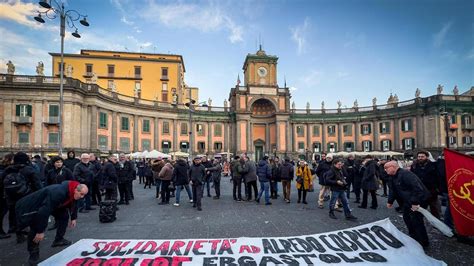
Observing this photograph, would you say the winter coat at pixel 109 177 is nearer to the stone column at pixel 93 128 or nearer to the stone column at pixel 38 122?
the stone column at pixel 93 128

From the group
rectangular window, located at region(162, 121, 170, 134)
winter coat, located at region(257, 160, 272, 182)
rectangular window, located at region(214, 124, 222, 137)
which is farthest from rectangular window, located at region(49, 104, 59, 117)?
winter coat, located at region(257, 160, 272, 182)

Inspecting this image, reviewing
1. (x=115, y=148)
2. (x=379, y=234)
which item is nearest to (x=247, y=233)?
(x=379, y=234)

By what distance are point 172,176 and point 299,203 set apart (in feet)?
17.5

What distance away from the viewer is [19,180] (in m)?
5.44

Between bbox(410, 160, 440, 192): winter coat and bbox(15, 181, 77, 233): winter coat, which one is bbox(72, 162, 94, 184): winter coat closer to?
bbox(15, 181, 77, 233): winter coat

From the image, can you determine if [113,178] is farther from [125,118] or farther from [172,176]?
[125,118]

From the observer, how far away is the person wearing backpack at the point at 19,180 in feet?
17.7

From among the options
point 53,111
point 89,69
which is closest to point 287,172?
point 53,111

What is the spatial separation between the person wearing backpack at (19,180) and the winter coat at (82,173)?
250 cm

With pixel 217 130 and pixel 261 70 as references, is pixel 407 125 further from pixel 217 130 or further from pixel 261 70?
pixel 217 130

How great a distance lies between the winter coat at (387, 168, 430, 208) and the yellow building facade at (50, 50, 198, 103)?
4229 centimetres

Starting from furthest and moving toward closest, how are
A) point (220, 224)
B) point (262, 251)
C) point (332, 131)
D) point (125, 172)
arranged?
point (332, 131)
point (125, 172)
point (220, 224)
point (262, 251)

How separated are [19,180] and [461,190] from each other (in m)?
9.55

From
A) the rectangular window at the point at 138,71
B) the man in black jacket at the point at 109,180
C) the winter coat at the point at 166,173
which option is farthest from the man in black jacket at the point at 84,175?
the rectangular window at the point at 138,71
